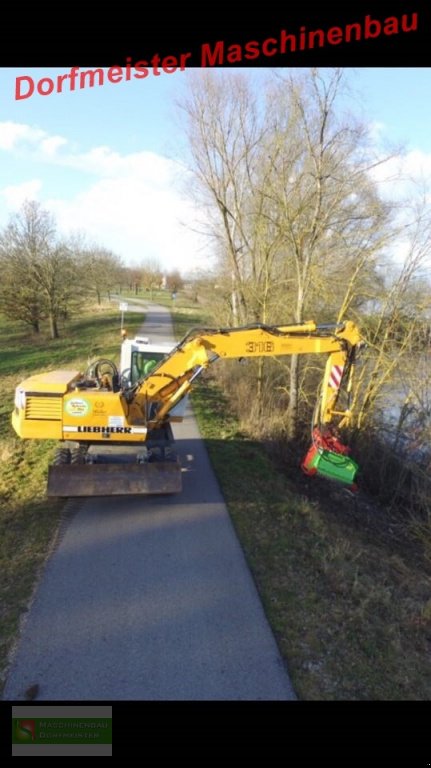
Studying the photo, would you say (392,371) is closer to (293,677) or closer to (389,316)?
(389,316)

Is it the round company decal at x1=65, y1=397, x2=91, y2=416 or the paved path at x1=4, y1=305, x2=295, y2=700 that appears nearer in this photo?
the paved path at x1=4, y1=305, x2=295, y2=700

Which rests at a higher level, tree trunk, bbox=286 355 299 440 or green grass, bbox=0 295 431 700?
tree trunk, bbox=286 355 299 440

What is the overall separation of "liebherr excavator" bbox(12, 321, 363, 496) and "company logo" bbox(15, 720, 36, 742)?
375 centimetres

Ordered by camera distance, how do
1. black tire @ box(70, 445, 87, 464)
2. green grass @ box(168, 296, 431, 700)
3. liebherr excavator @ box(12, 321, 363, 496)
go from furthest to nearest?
black tire @ box(70, 445, 87, 464) < liebherr excavator @ box(12, 321, 363, 496) < green grass @ box(168, 296, 431, 700)

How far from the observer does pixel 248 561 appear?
6.06 metres

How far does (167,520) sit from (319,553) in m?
2.24

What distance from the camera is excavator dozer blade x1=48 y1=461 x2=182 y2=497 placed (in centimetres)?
719

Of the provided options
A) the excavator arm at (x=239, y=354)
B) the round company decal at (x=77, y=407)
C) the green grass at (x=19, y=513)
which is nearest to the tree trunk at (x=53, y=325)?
the green grass at (x=19, y=513)

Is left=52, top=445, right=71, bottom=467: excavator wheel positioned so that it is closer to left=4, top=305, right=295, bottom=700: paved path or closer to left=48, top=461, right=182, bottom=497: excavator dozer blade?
left=48, top=461, right=182, bottom=497: excavator dozer blade

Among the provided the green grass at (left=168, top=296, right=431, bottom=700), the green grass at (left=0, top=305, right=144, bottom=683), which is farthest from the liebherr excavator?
the green grass at (left=168, top=296, right=431, bottom=700)

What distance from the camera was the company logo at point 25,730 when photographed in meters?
3.54

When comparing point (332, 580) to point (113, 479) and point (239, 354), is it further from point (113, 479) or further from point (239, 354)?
point (239, 354)

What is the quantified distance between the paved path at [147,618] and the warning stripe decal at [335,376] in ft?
9.62

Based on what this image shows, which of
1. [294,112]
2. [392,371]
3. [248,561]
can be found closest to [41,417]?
[248,561]
